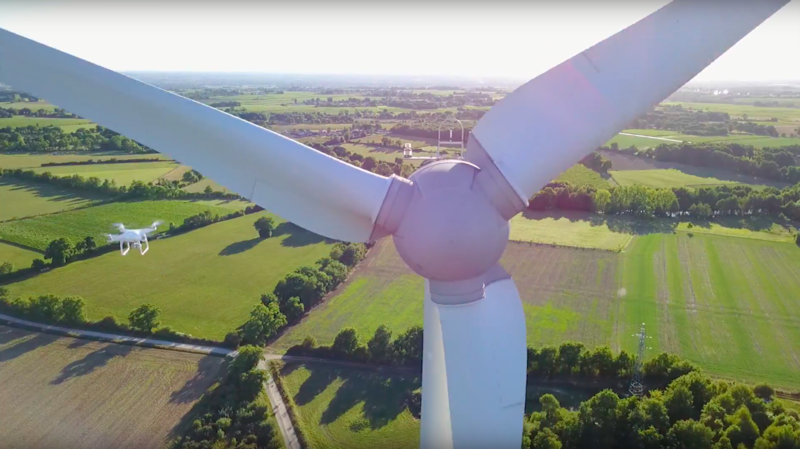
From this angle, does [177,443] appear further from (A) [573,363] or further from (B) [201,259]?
(B) [201,259]

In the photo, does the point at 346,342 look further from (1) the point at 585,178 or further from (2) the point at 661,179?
(2) the point at 661,179

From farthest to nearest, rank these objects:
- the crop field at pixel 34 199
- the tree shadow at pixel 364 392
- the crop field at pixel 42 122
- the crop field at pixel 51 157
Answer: the crop field at pixel 42 122, the crop field at pixel 51 157, the crop field at pixel 34 199, the tree shadow at pixel 364 392

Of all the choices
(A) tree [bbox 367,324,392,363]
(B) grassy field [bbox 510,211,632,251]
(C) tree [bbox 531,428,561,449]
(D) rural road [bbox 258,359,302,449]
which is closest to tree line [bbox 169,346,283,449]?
(D) rural road [bbox 258,359,302,449]

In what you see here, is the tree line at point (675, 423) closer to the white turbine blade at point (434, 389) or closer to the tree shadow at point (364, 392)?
the tree shadow at point (364, 392)

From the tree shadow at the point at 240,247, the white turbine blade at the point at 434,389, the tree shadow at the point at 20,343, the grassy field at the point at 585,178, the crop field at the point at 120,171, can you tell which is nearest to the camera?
the white turbine blade at the point at 434,389

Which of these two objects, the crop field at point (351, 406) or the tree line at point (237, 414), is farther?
the crop field at point (351, 406)

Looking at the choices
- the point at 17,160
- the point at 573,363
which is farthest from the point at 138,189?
the point at 573,363

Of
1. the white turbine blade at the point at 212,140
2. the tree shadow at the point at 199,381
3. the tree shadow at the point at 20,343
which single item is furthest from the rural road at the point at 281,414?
the white turbine blade at the point at 212,140
